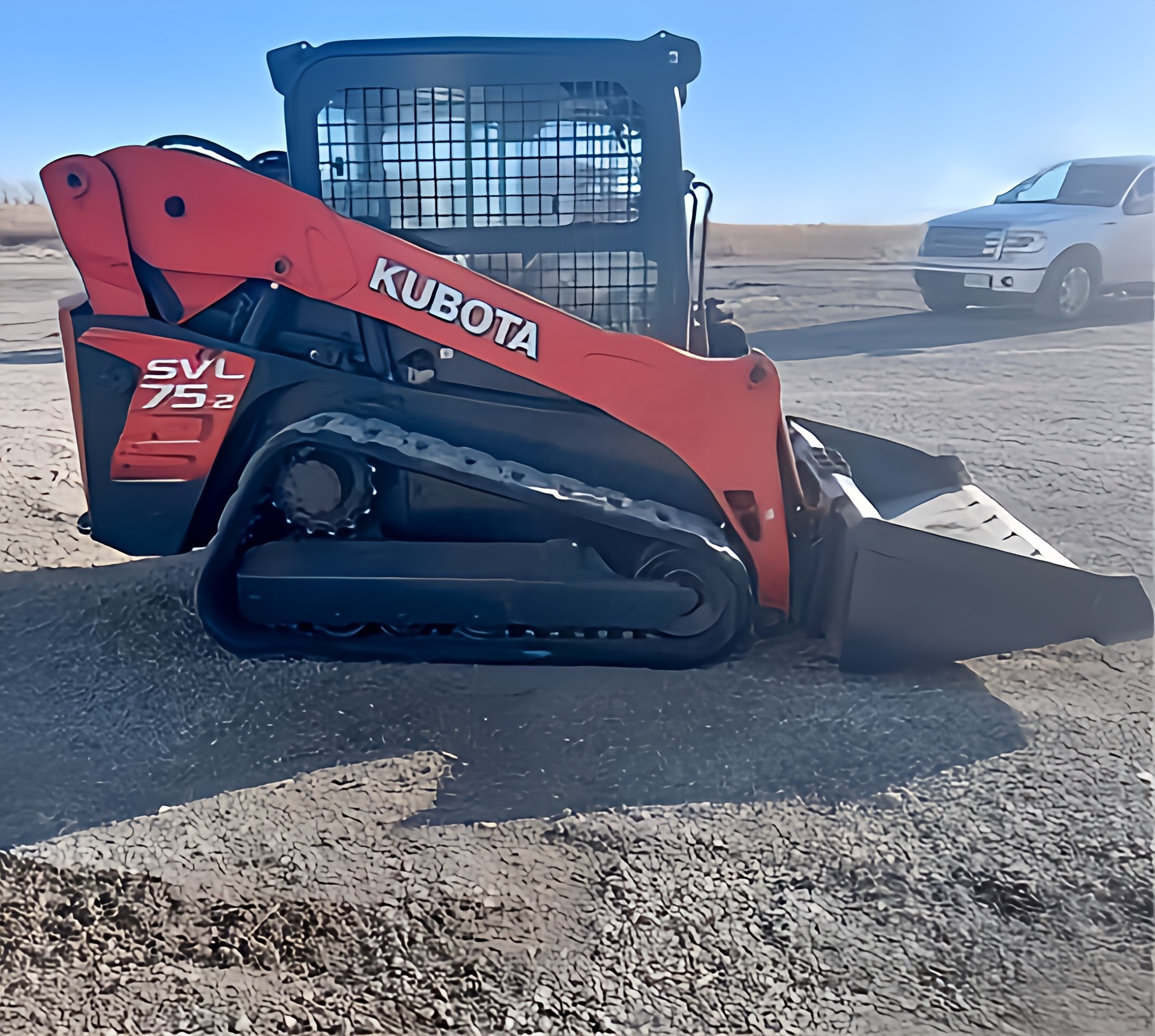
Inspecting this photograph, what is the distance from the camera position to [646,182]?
365cm

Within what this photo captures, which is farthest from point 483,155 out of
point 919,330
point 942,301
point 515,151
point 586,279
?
point 942,301

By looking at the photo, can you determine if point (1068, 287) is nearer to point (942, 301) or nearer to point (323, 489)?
point (942, 301)

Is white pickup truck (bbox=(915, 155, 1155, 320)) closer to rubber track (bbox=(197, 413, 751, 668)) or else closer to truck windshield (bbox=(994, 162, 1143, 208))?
truck windshield (bbox=(994, 162, 1143, 208))

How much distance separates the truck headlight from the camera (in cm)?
1103

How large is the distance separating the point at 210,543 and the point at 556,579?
4.03ft

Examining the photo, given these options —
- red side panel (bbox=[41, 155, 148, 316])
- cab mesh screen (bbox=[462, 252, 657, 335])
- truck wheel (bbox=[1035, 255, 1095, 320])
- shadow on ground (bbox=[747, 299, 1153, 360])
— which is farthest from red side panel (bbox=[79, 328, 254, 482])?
truck wheel (bbox=[1035, 255, 1095, 320])

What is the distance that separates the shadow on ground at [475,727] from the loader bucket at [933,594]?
148 mm

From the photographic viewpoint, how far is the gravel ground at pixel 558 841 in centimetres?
225

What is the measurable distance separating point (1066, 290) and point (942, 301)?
1.52 metres

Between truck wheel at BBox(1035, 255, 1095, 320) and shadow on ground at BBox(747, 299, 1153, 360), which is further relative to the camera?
truck wheel at BBox(1035, 255, 1095, 320)

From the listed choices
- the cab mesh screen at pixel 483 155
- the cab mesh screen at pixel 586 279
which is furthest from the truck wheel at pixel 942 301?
the cab mesh screen at pixel 483 155

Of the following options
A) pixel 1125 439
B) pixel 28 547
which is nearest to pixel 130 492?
pixel 28 547

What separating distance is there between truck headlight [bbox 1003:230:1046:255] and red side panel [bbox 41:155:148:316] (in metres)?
10.1

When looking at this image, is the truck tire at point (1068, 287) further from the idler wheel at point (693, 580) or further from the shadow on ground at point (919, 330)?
the idler wheel at point (693, 580)
